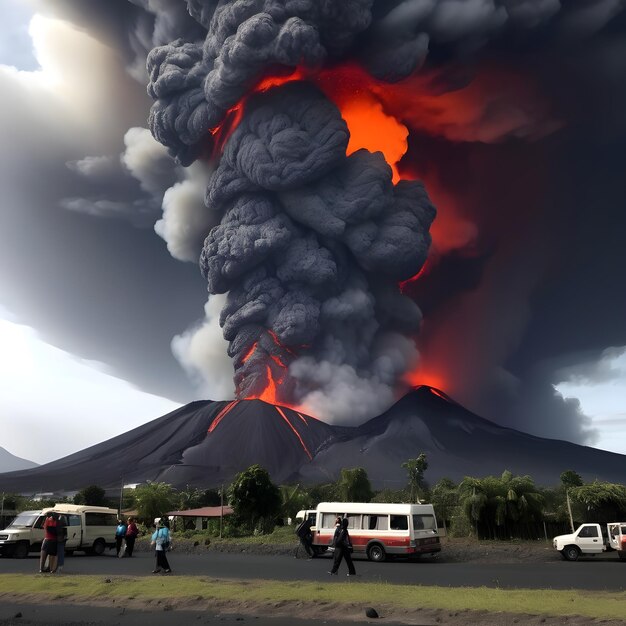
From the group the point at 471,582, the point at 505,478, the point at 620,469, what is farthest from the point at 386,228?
the point at 471,582

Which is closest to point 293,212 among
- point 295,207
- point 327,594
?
point 295,207

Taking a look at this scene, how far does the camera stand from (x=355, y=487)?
5738cm

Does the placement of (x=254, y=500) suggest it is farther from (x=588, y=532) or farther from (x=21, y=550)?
(x=588, y=532)

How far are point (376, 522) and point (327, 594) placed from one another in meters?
12.6

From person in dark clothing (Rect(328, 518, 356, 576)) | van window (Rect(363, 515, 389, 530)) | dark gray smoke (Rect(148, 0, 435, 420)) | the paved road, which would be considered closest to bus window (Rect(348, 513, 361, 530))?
van window (Rect(363, 515, 389, 530))

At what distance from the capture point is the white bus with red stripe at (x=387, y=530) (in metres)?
25.1

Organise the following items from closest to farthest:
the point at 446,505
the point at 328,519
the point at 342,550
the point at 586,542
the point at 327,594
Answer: the point at 327,594, the point at 342,550, the point at 586,542, the point at 328,519, the point at 446,505

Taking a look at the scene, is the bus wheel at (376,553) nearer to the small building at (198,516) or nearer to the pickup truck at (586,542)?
the pickup truck at (586,542)

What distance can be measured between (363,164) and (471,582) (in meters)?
96.0

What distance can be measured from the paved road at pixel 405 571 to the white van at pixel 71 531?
1056 millimetres

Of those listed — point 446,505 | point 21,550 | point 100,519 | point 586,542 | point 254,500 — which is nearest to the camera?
point 586,542

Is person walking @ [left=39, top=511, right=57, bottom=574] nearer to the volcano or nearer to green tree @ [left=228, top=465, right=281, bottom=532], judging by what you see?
green tree @ [left=228, top=465, right=281, bottom=532]

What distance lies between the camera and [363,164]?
353 ft

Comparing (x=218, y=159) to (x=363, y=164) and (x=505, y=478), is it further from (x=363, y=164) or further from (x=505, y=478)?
(x=505, y=478)
